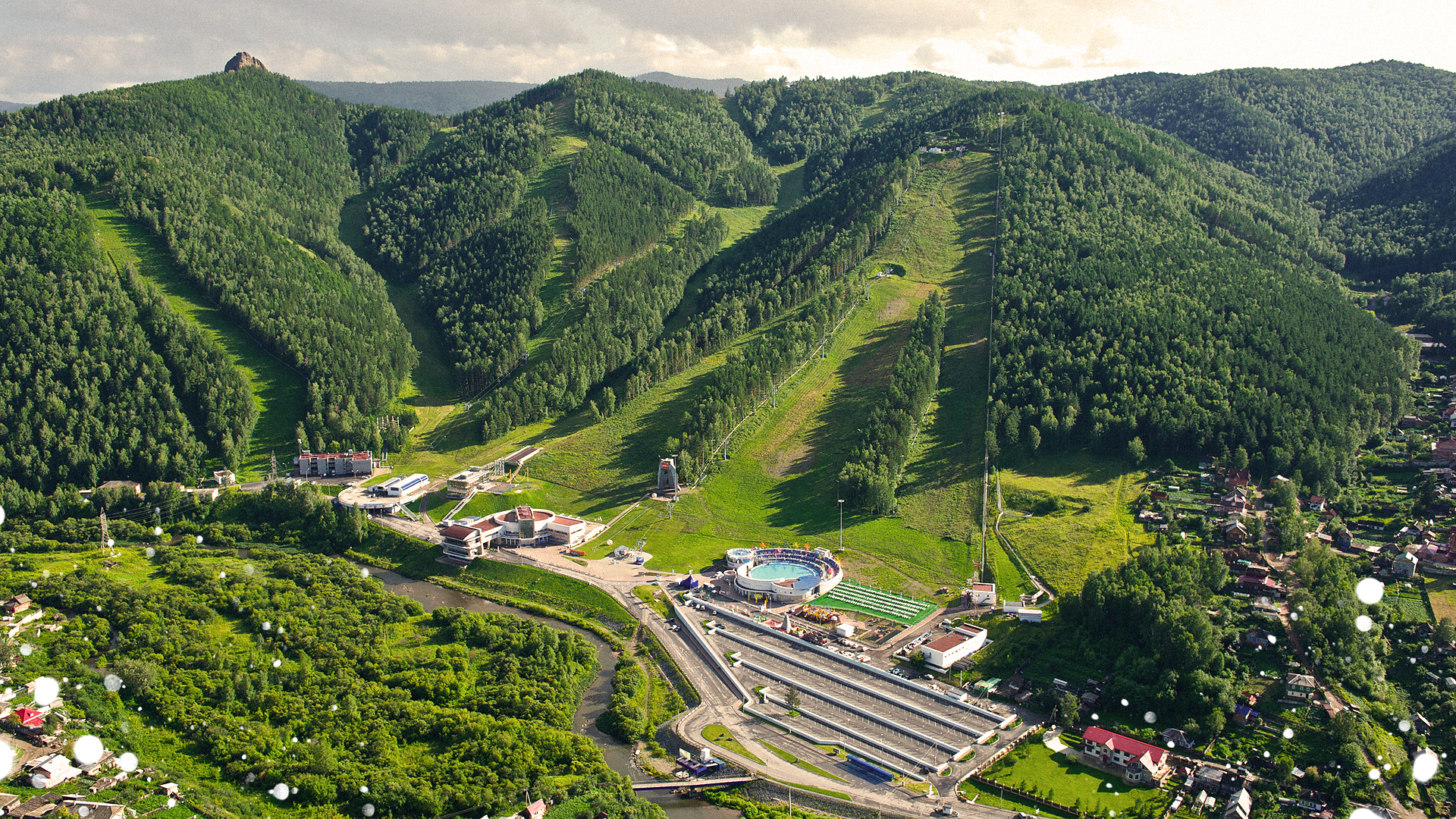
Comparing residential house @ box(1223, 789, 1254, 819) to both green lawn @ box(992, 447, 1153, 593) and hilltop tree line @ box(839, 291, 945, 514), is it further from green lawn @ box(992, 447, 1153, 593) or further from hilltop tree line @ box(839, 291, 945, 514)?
hilltop tree line @ box(839, 291, 945, 514)

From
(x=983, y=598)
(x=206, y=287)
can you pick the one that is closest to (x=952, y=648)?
(x=983, y=598)

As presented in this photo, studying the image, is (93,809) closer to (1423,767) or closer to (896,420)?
(1423,767)

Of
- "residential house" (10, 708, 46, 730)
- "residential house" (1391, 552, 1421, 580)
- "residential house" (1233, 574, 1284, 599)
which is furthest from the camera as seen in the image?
"residential house" (1391, 552, 1421, 580)

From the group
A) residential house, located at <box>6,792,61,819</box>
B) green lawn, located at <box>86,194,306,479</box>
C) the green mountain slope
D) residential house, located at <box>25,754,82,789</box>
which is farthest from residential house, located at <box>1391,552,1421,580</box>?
the green mountain slope

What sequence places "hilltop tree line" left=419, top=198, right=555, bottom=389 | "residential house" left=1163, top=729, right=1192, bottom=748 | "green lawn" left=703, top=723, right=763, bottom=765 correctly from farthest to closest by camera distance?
1. "hilltop tree line" left=419, top=198, right=555, bottom=389
2. "green lawn" left=703, top=723, right=763, bottom=765
3. "residential house" left=1163, top=729, right=1192, bottom=748

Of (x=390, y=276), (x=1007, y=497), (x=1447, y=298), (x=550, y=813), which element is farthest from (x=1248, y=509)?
(x=390, y=276)

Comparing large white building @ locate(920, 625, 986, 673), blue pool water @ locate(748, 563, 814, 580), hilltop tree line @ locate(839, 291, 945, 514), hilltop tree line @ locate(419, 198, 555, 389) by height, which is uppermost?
hilltop tree line @ locate(419, 198, 555, 389)

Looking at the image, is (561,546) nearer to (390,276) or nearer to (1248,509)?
(1248,509)
